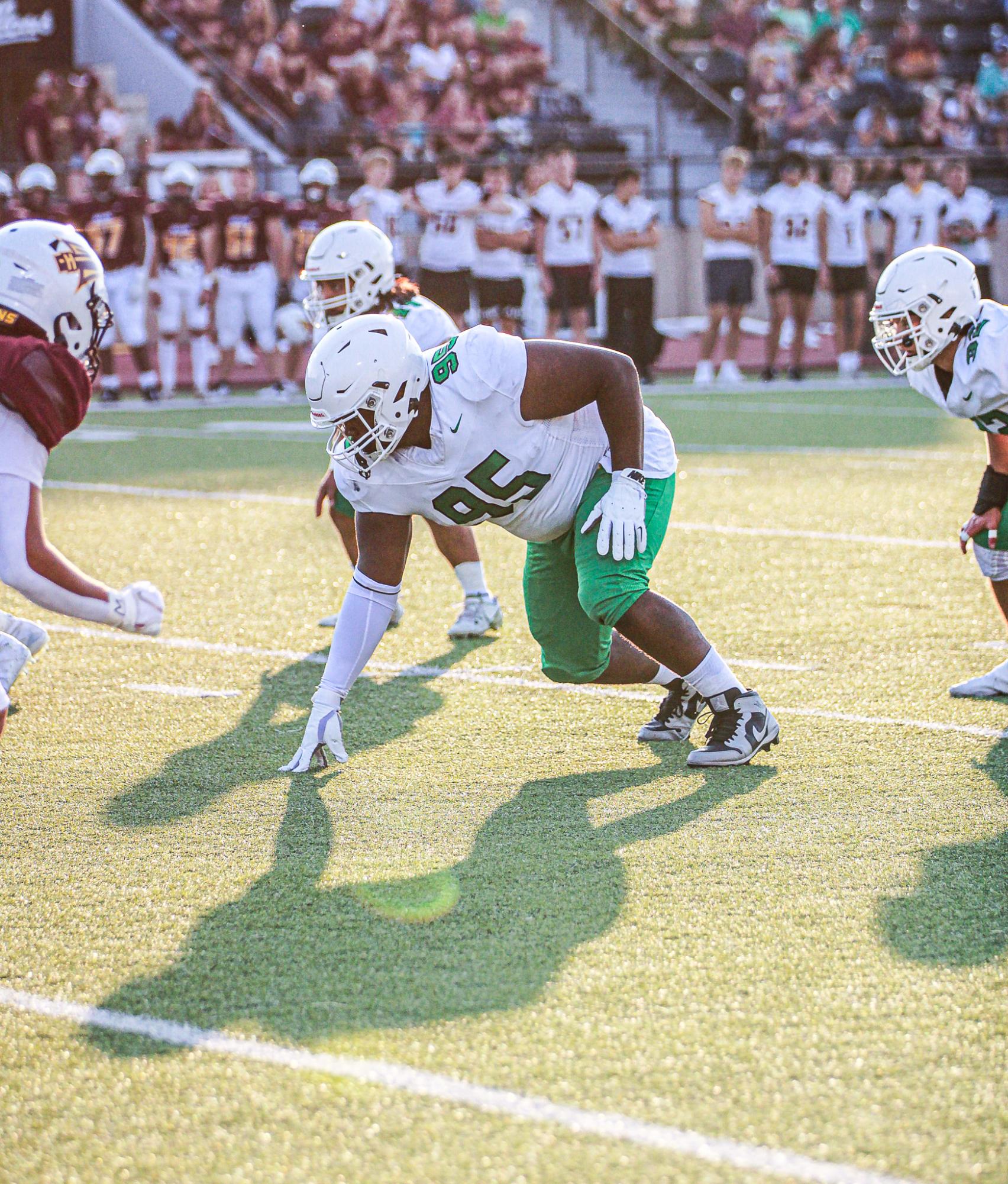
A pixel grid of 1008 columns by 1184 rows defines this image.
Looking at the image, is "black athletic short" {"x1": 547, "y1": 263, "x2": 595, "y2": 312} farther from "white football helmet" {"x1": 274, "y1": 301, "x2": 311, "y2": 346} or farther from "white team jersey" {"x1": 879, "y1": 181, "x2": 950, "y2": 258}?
"white team jersey" {"x1": 879, "y1": 181, "x2": 950, "y2": 258}

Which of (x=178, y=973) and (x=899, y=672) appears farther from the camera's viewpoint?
(x=899, y=672)

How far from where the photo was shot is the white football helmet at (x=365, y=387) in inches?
147

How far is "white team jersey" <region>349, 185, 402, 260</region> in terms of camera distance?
1392 centimetres

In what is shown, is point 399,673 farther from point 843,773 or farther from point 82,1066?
point 82,1066

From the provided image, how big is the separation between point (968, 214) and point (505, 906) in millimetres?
13468

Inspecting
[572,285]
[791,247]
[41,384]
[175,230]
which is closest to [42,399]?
[41,384]

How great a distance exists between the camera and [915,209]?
15492mm

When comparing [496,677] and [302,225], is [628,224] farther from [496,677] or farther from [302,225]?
[496,677]

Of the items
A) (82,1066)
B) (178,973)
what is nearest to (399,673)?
(178,973)

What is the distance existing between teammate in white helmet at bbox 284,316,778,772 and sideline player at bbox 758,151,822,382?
35.1ft

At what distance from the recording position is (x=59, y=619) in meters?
6.12

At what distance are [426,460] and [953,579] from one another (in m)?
3.12

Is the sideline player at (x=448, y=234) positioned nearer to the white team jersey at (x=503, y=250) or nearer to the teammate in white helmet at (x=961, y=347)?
the white team jersey at (x=503, y=250)

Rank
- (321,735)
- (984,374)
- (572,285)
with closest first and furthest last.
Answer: (321,735) → (984,374) → (572,285)
